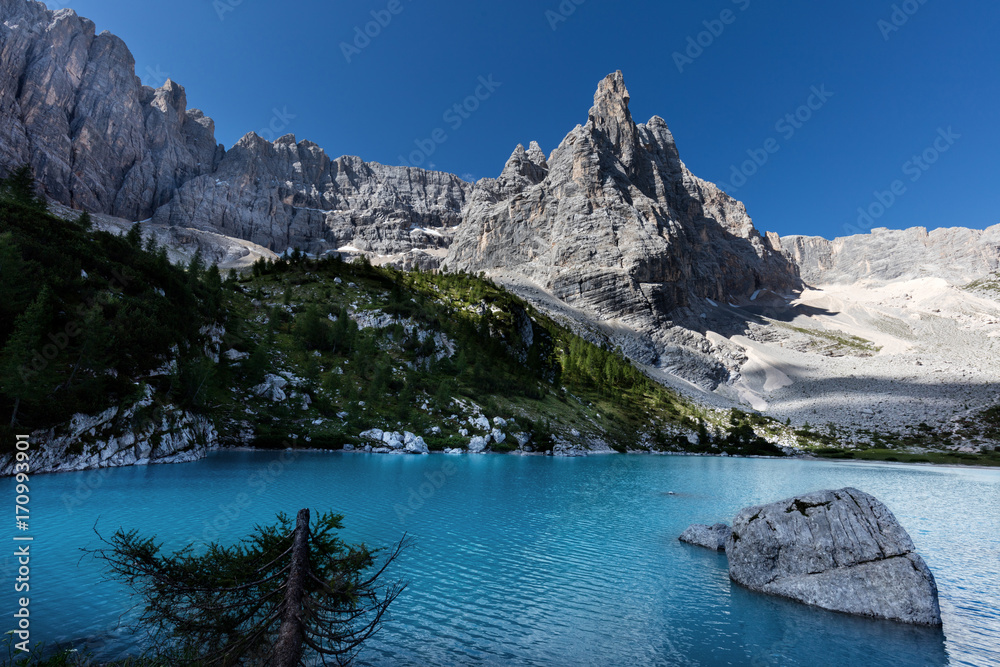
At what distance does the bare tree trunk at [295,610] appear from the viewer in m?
5.07

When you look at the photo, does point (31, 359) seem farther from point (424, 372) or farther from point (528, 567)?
point (424, 372)

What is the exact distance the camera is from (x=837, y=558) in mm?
15453

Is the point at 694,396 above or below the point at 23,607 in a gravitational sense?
above

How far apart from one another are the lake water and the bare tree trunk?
6.65 m

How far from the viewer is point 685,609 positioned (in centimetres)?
1446

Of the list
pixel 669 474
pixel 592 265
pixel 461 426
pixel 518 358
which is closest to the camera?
pixel 669 474

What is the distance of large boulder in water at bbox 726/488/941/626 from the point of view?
14141mm

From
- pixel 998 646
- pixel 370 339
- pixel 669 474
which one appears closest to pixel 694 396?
pixel 669 474

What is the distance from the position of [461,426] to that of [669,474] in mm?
31086

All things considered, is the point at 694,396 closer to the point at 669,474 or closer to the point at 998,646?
the point at 669,474

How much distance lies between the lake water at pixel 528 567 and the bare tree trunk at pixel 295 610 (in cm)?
665
